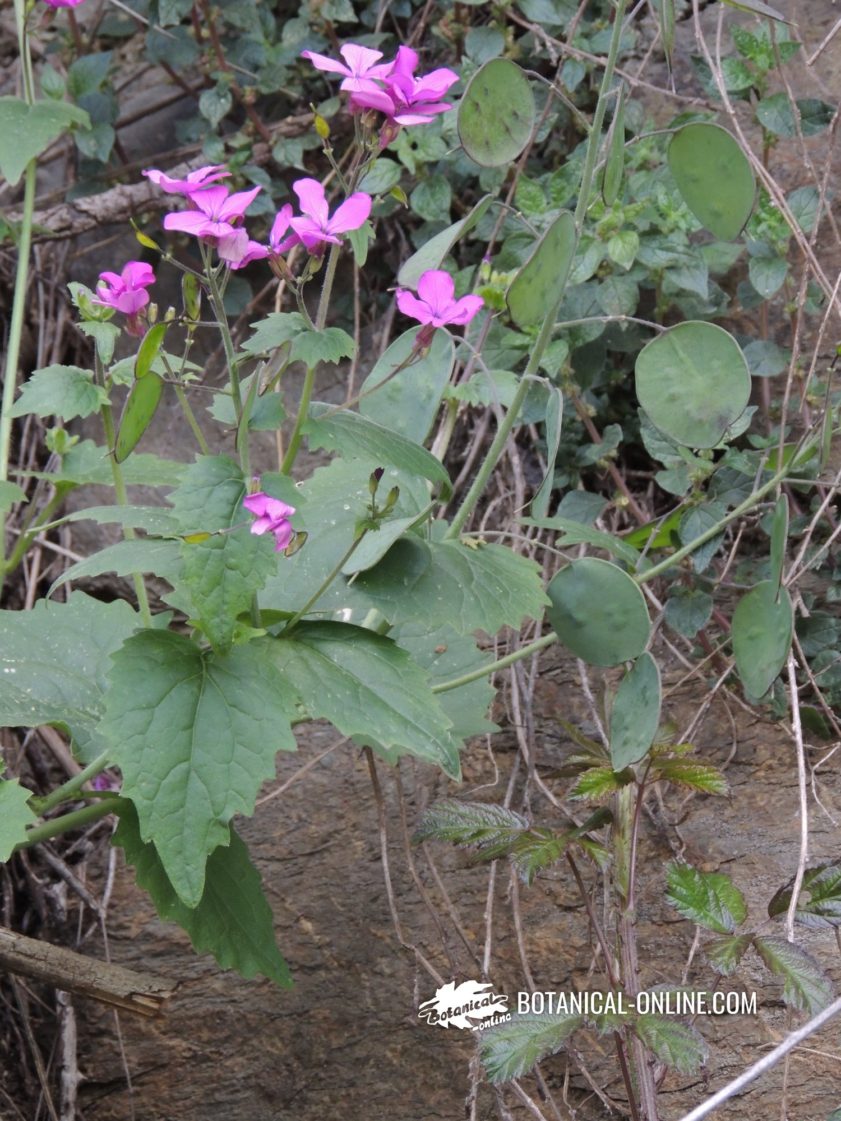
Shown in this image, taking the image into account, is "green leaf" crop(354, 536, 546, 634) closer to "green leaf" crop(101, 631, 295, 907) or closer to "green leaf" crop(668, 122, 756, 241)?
"green leaf" crop(101, 631, 295, 907)

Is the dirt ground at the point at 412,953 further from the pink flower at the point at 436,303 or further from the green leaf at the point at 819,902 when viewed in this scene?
the pink flower at the point at 436,303

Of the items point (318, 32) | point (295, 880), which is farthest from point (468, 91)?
point (318, 32)

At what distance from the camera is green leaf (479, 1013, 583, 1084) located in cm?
97

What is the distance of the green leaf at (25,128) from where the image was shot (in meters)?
1.56

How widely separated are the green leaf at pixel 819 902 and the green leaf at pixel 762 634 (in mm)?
192

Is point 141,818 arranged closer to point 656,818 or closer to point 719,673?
point 656,818

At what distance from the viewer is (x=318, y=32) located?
2.18 meters

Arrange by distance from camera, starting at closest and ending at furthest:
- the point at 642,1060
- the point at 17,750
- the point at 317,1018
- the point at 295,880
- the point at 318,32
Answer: the point at 642,1060 < the point at 317,1018 < the point at 295,880 < the point at 17,750 < the point at 318,32

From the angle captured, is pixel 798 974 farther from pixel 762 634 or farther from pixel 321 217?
pixel 321 217

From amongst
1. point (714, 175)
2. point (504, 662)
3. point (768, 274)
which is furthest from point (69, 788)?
point (768, 274)

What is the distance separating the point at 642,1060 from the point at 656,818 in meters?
0.42

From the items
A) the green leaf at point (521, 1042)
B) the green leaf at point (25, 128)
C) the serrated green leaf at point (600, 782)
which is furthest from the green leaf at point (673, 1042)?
the green leaf at point (25, 128)

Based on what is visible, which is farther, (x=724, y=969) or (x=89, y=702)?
(x=89, y=702)

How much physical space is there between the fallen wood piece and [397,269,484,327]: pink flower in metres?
0.81
